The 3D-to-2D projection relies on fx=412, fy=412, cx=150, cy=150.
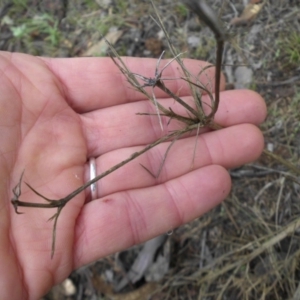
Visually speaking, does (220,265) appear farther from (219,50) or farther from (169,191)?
(219,50)

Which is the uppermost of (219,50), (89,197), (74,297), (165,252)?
(219,50)

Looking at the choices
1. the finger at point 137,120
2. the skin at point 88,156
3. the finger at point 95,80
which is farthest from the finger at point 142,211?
the finger at point 95,80

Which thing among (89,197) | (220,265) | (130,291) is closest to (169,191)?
(89,197)

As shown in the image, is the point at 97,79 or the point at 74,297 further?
the point at 74,297

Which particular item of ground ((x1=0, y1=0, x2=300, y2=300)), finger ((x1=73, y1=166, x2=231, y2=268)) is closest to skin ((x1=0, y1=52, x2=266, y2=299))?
finger ((x1=73, y1=166, x2=231, y2=268))

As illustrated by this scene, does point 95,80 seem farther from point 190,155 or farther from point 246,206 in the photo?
point 246,206

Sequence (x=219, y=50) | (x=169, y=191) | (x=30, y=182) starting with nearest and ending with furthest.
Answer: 1. (x=219, y=50)
2. (x=30, y=182)
3. (x=169, y=191)

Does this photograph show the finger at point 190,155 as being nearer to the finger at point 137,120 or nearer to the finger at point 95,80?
the finger at point 137,120
